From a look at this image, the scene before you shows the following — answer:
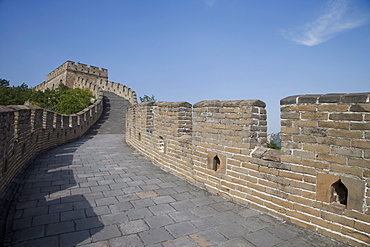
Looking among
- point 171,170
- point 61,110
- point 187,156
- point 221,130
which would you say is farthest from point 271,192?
point 61,110

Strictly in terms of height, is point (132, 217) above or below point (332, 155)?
below

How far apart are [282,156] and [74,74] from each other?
36181 mm

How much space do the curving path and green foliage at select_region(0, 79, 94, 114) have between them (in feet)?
52.4

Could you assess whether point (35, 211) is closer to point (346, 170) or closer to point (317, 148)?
point (317, 148)

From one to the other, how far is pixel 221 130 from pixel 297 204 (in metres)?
1.53

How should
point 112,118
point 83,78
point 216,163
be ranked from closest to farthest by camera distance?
1. point 216,163
2. point 112,118
3. point 83,78

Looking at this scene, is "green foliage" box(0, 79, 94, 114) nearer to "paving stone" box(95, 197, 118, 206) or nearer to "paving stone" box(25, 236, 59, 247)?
"paving stone" box(95, 197, 118, 206)

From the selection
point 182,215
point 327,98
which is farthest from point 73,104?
point 327,98

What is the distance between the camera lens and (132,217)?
3.00 meters

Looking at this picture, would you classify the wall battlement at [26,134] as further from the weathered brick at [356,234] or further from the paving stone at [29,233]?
the weathered brick at [356,234]

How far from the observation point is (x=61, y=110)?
19.4 metres

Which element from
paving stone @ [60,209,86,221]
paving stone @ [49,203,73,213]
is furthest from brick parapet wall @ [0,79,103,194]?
paving stone @ [60,209,86,221]

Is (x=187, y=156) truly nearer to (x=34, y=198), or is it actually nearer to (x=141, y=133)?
(x=34, y=198)

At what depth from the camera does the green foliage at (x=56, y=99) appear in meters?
19.6
